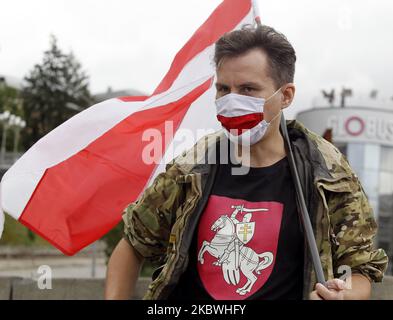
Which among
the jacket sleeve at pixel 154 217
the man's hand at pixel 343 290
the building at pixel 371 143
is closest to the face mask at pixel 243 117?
the jacket sleeve at pixel 154 217

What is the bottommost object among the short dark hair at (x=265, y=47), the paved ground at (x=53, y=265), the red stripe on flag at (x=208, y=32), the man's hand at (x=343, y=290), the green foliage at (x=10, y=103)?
the paved ground at (x=53, y=265)

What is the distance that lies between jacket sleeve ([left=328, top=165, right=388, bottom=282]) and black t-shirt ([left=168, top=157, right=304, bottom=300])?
13 cm

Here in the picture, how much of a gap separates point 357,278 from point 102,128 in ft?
5.92

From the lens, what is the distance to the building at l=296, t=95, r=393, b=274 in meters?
39.0

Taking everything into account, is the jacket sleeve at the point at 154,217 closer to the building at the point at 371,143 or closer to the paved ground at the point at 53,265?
the paved ground at the point at 53,265

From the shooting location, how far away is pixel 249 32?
2.48 metres

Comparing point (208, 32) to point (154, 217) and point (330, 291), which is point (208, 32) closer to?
point (154, 217)

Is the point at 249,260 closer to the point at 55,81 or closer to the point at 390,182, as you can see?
the point at 390,182

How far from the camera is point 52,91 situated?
57.9 m

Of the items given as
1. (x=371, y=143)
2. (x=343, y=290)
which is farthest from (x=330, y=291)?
(x=371, y=143)

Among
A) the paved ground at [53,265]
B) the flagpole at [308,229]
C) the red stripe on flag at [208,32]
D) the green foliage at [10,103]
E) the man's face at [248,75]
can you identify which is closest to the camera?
the flagpole at [308,229]

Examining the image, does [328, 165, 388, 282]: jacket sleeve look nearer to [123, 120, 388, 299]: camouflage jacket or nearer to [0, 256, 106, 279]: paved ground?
[123, 120, 388, 299]: camouflage jacket

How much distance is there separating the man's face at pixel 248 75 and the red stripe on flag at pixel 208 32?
4.38 feet

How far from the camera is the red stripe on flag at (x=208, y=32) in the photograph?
12.5ft
